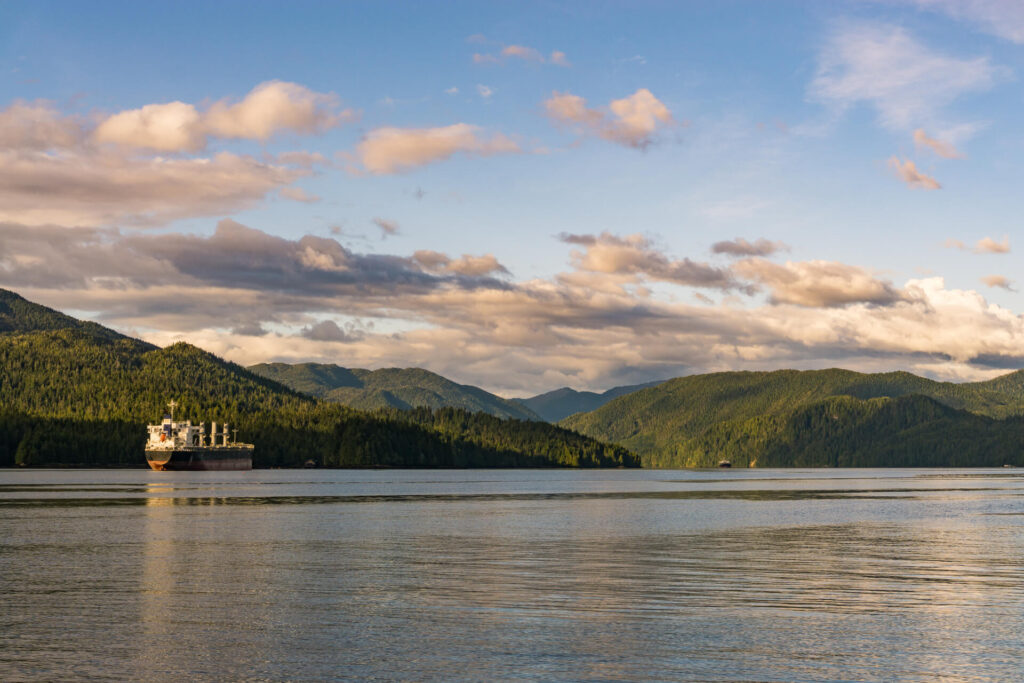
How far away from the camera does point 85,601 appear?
42.1 m

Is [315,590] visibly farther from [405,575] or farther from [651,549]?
[651,549]

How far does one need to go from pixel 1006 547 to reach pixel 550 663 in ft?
157

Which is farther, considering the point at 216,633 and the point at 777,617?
the point at 777,617

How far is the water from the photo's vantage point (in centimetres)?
2962

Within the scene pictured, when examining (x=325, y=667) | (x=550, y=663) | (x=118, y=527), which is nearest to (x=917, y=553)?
(x=550, y=663)

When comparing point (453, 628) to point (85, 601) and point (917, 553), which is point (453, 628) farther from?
point (917, 553)

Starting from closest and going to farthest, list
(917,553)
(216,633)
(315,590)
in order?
(216,633) → (315,590) → (917,553)

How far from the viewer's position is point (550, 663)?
1163 inches

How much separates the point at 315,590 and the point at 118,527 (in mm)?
47126

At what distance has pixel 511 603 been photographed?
135 ft

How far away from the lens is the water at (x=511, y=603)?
97.2ft

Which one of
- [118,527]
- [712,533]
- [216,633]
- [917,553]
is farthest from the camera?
[118,527]

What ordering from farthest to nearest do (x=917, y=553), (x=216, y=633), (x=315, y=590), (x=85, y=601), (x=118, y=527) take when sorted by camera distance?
(x=118, y=527) < (x=917, y=553) < (x=315, y=590) < (x=85, y=601) < (x=216, y=633)

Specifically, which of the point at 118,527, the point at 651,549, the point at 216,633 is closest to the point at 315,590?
the point at 216,633
